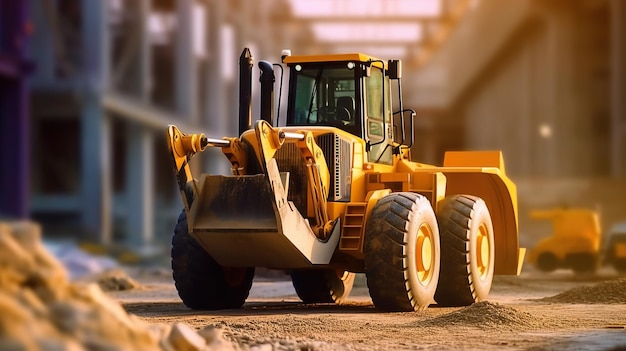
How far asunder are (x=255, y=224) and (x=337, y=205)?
45.4 inches

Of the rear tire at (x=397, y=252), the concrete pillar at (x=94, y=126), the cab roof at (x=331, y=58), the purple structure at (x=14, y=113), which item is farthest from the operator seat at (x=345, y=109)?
the concrete pillar at (x=94, y=126)

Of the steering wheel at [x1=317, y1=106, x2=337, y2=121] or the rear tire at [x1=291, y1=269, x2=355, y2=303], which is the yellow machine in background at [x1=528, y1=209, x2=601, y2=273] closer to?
the rear tire at [x1=291, y1=269, x2=355, y2=303]

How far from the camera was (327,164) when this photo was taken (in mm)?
12086

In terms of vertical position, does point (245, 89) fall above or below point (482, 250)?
above

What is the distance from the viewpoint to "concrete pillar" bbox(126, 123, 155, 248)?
39.3m

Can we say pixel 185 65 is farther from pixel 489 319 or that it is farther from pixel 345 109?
pixel 489 319

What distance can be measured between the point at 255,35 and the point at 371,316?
47.5m

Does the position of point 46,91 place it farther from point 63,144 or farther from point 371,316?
point 371,316

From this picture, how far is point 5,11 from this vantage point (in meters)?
27.9

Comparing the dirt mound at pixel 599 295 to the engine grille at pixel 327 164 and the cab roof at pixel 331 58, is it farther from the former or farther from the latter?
the cab roof at pixel 331 58

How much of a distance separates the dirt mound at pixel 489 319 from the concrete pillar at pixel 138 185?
29.4 meters

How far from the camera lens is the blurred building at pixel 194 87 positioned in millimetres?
32844

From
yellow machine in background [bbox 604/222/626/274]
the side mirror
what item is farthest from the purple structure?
the side mirror

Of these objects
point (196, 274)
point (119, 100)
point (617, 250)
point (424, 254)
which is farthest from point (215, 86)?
point (424, 254)
